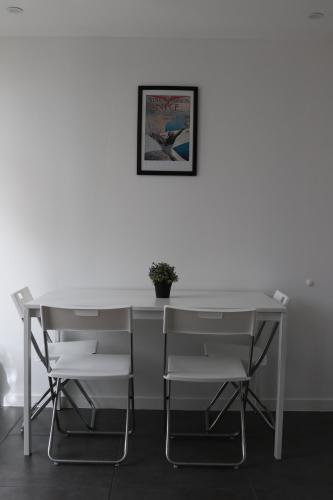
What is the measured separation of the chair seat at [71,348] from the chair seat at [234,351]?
779 mm

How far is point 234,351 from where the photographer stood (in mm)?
3514

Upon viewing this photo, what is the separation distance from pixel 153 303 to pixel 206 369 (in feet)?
1.68

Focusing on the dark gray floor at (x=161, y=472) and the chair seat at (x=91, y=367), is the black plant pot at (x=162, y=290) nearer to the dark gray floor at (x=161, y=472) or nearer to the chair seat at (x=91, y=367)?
the chair seat at (x=91, y=367)

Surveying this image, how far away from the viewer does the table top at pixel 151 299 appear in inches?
124

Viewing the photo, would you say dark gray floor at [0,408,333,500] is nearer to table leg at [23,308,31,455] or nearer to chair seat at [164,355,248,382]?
table leg at [23,308,31,455]

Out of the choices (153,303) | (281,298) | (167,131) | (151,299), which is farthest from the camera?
(167,131)

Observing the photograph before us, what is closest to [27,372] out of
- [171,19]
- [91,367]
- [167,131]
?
[91,367]

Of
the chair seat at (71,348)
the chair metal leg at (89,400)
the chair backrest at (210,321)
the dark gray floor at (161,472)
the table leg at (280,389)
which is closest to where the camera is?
the dark gray floor at (161,472)

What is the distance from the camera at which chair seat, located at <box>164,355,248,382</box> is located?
9.68 feet

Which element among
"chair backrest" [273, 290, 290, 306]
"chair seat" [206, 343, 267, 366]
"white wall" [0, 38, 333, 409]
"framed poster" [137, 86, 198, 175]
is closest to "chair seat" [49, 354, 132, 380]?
"chair seat" [206, 343, 267, 366]

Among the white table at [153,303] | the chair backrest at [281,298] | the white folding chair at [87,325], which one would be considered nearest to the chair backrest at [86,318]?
the white folding chair at [87,325]

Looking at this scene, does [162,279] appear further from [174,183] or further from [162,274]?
[174,183]

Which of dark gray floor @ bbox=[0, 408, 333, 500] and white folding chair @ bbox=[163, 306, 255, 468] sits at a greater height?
white folding chair @ bbox=[163, 306, 255, 468]

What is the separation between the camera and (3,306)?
3898 millimetres
